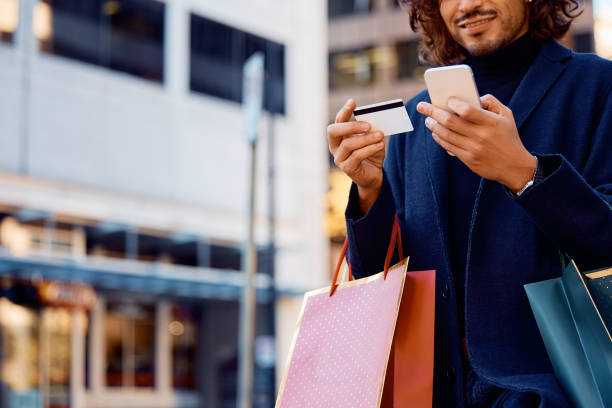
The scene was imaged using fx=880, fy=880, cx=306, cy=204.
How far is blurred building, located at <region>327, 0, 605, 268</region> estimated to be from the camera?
36.0 m

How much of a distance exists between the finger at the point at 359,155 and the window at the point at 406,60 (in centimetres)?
3435

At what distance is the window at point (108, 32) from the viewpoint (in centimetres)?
1955

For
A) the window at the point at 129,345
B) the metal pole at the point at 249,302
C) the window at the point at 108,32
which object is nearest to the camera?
the metal pole at the point at 249,302

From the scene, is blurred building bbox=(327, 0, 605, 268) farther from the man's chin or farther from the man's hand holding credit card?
the man's hand holding credit card

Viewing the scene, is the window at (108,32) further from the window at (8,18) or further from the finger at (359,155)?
the finger at (359,155)

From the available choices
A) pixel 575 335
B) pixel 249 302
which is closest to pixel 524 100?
pixel 575 335

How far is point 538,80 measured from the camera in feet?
6.52

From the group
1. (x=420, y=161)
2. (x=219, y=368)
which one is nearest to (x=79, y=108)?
Answer: (x=219, y=368)

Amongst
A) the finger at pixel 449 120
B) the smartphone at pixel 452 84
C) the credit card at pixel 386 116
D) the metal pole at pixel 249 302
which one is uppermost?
the smartphone at pixel 452 84

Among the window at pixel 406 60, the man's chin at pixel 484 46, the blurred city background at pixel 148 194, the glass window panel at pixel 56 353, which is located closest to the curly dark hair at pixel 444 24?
the man's chin at pixel 484 46

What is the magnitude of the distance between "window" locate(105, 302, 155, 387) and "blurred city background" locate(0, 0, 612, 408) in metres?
0.04

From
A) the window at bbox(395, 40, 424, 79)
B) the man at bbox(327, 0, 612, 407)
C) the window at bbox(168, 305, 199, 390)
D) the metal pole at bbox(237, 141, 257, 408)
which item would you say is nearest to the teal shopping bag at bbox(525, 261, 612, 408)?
the man at bbox(327, 0, 612, 407)

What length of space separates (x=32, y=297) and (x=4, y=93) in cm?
436

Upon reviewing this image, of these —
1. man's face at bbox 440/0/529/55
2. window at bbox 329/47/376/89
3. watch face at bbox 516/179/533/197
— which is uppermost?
window at bbox 329/47/376/89
